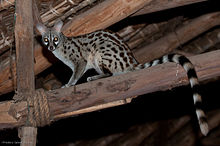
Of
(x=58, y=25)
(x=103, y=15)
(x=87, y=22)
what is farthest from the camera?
(x=58, y=25)

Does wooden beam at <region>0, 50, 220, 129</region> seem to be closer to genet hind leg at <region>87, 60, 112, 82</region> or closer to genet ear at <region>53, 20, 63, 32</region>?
genet hind leg at <region>87, 60, 112, 82</region>

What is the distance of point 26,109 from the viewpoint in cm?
275

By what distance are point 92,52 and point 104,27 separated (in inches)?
12.3

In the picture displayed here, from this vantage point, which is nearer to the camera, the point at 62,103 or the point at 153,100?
the point at 62,103

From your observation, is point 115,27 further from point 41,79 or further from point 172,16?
point 41,79

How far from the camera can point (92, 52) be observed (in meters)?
3.56

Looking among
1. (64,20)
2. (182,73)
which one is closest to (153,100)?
(64,20)

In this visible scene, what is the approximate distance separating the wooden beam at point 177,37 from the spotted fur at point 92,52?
42.4 inches

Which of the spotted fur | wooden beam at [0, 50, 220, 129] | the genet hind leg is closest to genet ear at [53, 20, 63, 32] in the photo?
the spotted fur

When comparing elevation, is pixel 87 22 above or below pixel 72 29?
above

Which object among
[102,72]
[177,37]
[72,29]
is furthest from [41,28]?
[177,37]

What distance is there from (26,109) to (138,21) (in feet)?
7.83

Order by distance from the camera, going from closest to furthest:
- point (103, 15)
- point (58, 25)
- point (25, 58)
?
point (25, 58) → point (103, 15) → point (58, 25)

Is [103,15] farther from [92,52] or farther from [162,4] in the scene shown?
[162,4]
